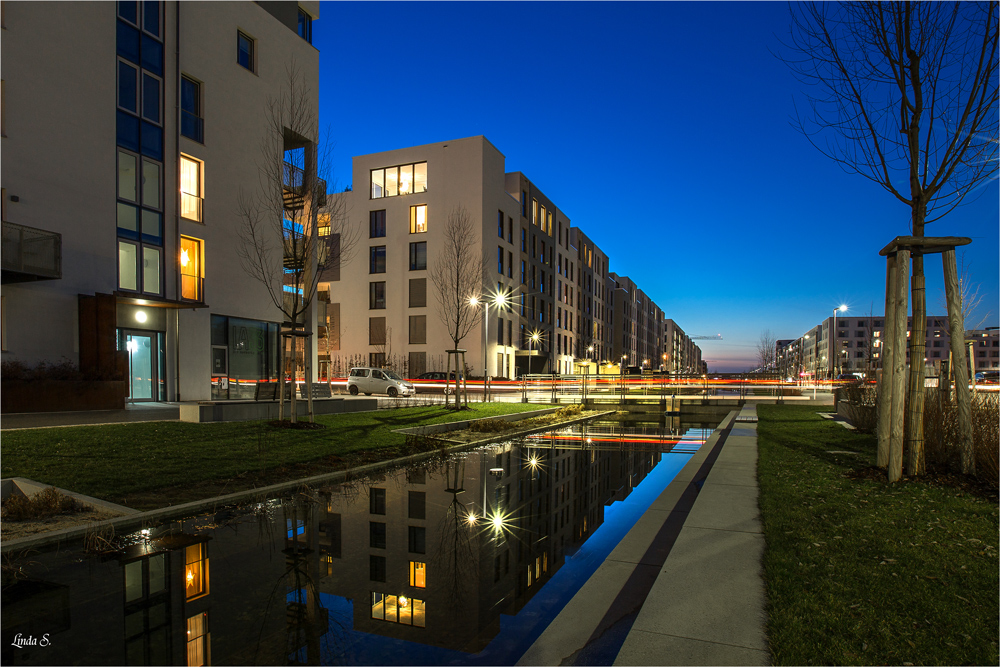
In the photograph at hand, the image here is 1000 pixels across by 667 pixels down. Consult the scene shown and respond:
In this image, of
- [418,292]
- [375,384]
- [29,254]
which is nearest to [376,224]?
[418,292]

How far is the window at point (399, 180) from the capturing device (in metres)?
49.5

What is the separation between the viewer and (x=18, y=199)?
58.6 feet

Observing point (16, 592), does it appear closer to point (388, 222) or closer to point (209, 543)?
point (209, 543)

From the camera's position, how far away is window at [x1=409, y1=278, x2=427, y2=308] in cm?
4778

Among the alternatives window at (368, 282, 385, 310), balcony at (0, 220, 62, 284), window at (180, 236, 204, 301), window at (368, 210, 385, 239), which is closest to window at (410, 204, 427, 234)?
window at (368, 210, 385, 239)

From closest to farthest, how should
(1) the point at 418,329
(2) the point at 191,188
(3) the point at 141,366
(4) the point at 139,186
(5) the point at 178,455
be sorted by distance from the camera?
(5) the point at 178,455 < (4) the point at 139,186 < (3) the point at 141,366 < (2) the point at 191,188 < (1) the point at 418,329

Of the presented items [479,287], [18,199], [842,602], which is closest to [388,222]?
[479,287]

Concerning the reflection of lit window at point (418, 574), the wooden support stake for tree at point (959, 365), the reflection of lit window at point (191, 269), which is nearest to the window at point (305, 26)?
the reflection of lit window at point (191, 269)

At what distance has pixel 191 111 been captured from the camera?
23984 mm

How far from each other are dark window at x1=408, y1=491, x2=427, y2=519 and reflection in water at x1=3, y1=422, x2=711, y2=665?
0.03m

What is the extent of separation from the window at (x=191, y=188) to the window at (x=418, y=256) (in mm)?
24438

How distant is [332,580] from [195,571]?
4.38ft

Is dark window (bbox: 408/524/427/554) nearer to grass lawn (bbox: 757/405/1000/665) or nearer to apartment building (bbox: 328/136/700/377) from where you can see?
grass lawn (bbox: 757/405/1000/665)

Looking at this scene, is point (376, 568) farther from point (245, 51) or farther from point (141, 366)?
point (245, 51)
